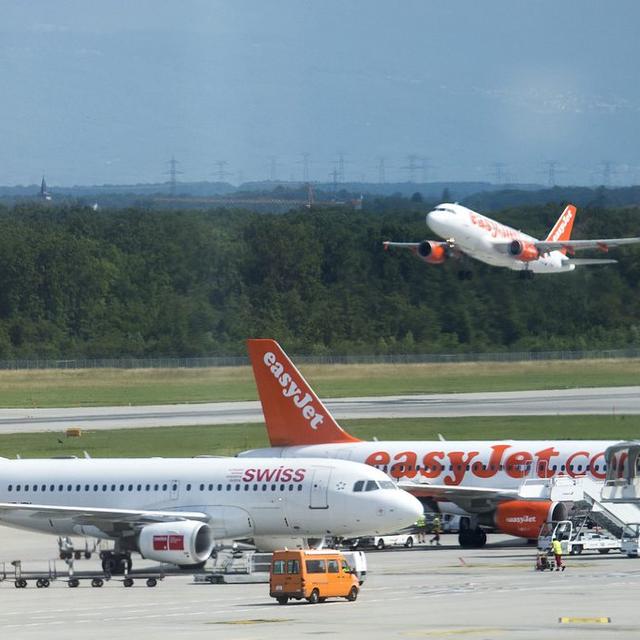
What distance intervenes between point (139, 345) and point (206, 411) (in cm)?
4070

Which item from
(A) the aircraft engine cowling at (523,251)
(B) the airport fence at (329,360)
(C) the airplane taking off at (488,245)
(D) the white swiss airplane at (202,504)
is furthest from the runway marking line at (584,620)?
(B) the airport fence at (329,360)

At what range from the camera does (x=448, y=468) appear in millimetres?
70250

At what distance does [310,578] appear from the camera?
4678cm

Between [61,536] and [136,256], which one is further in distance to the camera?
[136,256]

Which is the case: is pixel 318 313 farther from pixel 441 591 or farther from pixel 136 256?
pixel 441 591

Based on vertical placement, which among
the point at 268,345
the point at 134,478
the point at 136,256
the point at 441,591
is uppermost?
the point at 136,256

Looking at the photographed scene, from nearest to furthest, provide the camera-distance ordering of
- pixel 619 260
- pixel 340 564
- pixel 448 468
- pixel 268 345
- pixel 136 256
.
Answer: pixel 340 564
pixel 448 468
pixel 268 345
pixel 619 260
pixel 136 256

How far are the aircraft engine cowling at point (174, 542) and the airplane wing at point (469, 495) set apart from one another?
12.6m

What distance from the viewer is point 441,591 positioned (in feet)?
161

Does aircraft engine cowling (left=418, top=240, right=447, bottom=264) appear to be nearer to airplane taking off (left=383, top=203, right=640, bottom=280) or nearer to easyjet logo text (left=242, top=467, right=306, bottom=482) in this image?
airplane taking off (left=383, top=203, right=640, bottom=280)

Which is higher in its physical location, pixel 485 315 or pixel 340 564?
pixel 485 315

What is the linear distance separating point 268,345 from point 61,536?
16.1m

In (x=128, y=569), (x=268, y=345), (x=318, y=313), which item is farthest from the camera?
(x=318, y=313)

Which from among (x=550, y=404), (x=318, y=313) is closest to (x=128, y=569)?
(x=550, y=404)
